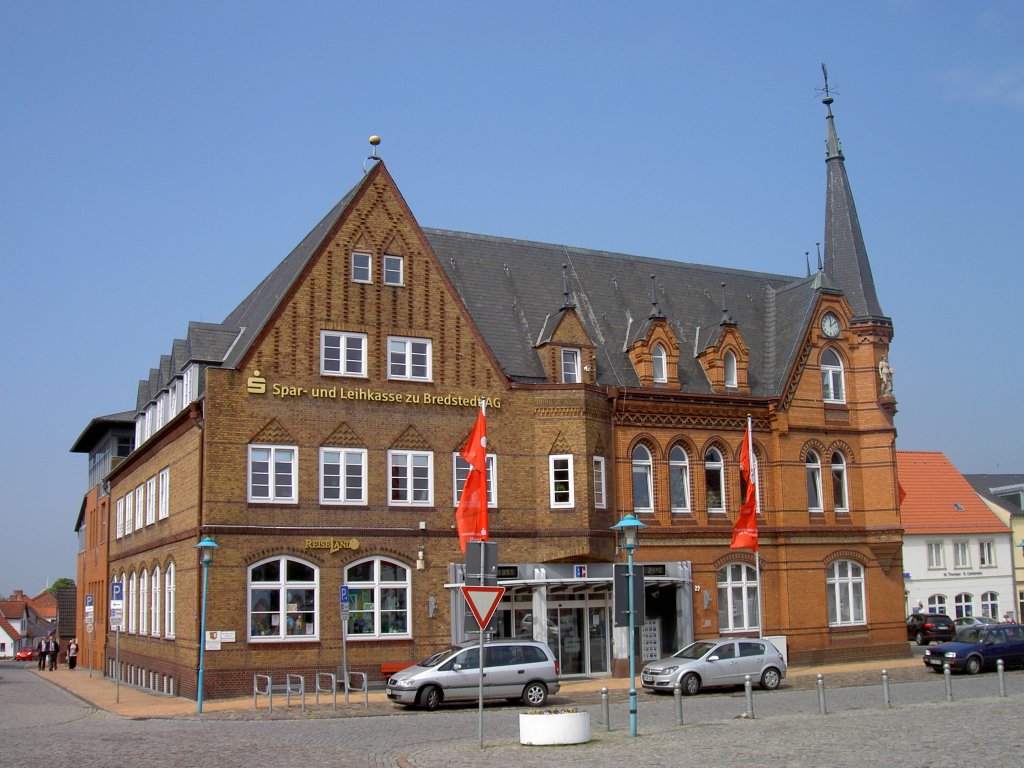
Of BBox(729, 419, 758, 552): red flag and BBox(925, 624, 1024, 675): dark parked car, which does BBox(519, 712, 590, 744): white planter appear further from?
BBox(925, 624, 1024, 675): dark parked car

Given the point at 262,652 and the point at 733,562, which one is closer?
the point at 262,652

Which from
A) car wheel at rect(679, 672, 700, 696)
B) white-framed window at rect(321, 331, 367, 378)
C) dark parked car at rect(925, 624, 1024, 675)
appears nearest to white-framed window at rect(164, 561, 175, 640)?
white-framed window at rect(321, 331, 367, 378)

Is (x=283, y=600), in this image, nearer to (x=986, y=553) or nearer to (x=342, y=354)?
(x=342, y=354)

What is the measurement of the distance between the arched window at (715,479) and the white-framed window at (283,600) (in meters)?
14.1

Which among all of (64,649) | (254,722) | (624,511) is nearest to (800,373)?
(624,511)

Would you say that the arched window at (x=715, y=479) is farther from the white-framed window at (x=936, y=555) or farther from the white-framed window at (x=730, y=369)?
the white-framed window at (x=936, y=555)

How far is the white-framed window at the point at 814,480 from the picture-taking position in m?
41.2

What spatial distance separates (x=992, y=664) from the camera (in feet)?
121

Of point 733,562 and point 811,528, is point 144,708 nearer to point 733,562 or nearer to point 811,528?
point 733,562

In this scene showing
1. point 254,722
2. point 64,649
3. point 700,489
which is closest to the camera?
point 254,722

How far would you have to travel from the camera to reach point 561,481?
36.2 meters

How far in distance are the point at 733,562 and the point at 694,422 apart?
194 inches

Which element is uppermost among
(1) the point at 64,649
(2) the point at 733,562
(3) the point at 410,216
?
(3) the point at 410,216

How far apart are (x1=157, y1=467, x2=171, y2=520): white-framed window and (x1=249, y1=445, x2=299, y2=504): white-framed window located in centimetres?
542
